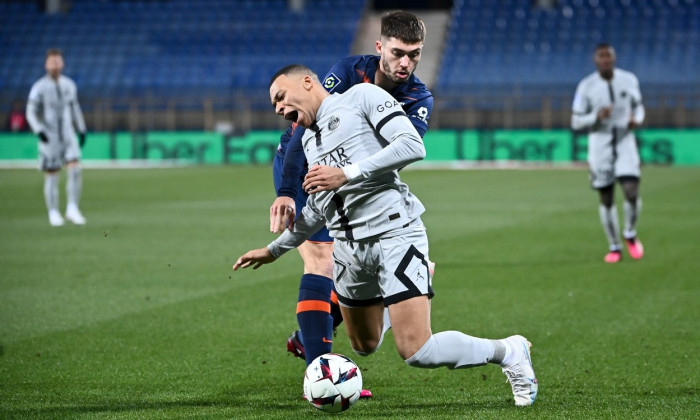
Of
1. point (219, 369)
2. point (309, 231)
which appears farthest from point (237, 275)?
point (309, 231)

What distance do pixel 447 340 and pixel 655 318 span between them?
338cm

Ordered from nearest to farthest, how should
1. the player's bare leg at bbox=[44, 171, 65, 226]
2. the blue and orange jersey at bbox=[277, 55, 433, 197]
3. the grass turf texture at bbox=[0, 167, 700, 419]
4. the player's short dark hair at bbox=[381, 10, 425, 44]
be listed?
the player's short dark hair at bbox=[381, 10, 425, 44] → the grass turf texture at bbox=[0, 167, 700, 419] → the blue and orange jersey at bbox=[277, 55, 433, 197] → the player's bare leg at bbox=[44, 171, 65, 226]

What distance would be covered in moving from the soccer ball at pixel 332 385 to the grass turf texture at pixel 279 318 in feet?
0.67

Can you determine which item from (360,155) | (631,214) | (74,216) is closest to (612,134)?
(631,214)

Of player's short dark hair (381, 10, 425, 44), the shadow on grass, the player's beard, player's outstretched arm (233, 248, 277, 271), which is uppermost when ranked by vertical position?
player's short dark hair (381, 10, 425, 44)

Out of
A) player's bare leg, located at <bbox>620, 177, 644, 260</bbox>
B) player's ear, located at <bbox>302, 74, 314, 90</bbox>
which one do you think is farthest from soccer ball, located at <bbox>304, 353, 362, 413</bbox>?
player's bare leg, located at <bbox>620, 177, 644, 260</bbox>

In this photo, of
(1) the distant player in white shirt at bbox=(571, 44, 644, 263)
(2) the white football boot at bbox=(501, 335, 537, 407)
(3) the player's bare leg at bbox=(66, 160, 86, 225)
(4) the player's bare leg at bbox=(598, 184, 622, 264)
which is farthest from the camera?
(3) the player's bare leg at bbox=(66, 160, 86, 225)

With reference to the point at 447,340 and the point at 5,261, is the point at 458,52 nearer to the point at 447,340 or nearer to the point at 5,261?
the point at 5,261

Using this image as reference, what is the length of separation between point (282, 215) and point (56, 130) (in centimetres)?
1093

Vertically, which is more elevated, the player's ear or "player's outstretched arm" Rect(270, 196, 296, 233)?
the player's ear

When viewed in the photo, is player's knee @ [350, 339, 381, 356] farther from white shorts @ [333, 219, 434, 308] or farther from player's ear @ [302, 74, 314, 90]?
player's ear @ [302, 74, 314, 90]

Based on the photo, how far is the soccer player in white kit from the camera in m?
4.53

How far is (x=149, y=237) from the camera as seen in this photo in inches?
514

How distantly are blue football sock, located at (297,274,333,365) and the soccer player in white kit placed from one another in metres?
0.40
